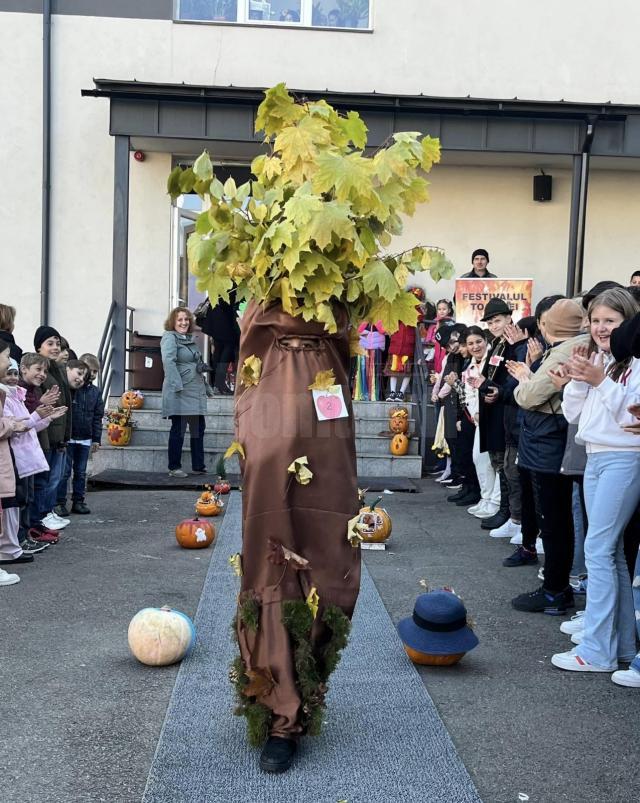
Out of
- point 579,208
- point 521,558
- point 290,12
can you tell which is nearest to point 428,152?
point 521,558

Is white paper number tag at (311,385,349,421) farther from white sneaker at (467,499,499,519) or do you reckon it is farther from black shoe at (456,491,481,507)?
black shoe at (456,491,481,507)

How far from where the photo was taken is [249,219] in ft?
12.6

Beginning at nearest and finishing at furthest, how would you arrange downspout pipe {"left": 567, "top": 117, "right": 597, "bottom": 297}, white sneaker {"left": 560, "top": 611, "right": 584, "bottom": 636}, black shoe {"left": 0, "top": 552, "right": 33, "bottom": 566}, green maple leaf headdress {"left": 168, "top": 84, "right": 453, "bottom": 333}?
1. green maple leaf headdress {"left": 168, "top": 84, "right": 453, "bottom": 333}
2. white sneaker {"left": 560, "top": 611, "right": 584, "bottom": 636}
3. black shoe {"left": 0, "top": 552, "right": 33, "bottom": 566}
4. downspout pipe {"left": 567, "top": 117, "right": 597, "bottom": 297}

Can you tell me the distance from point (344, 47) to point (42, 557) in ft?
34.3

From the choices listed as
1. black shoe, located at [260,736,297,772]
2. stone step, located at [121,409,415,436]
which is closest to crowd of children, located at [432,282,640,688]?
black shoe, located at [260,736,297,772]

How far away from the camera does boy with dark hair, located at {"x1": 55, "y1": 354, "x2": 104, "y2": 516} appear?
376 inches

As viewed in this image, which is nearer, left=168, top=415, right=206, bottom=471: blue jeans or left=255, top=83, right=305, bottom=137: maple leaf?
left=255, top=83, right=305, bottom=137: maple leaf

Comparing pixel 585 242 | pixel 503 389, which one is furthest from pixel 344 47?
pixel 503 389

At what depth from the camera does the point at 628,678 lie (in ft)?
15.8

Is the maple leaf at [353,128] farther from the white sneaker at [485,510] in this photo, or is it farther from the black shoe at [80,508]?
the black shoe at [80,508]

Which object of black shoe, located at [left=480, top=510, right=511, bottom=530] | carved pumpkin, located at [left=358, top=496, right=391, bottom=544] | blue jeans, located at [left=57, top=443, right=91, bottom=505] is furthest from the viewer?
blue jeans, located at [left=57, top=443, right=91, bottom=505]

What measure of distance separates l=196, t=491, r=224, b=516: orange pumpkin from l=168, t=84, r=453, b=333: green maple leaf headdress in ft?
19.4

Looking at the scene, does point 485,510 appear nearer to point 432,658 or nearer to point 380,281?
point 432,658

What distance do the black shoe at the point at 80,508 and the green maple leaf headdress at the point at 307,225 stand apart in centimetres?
642
